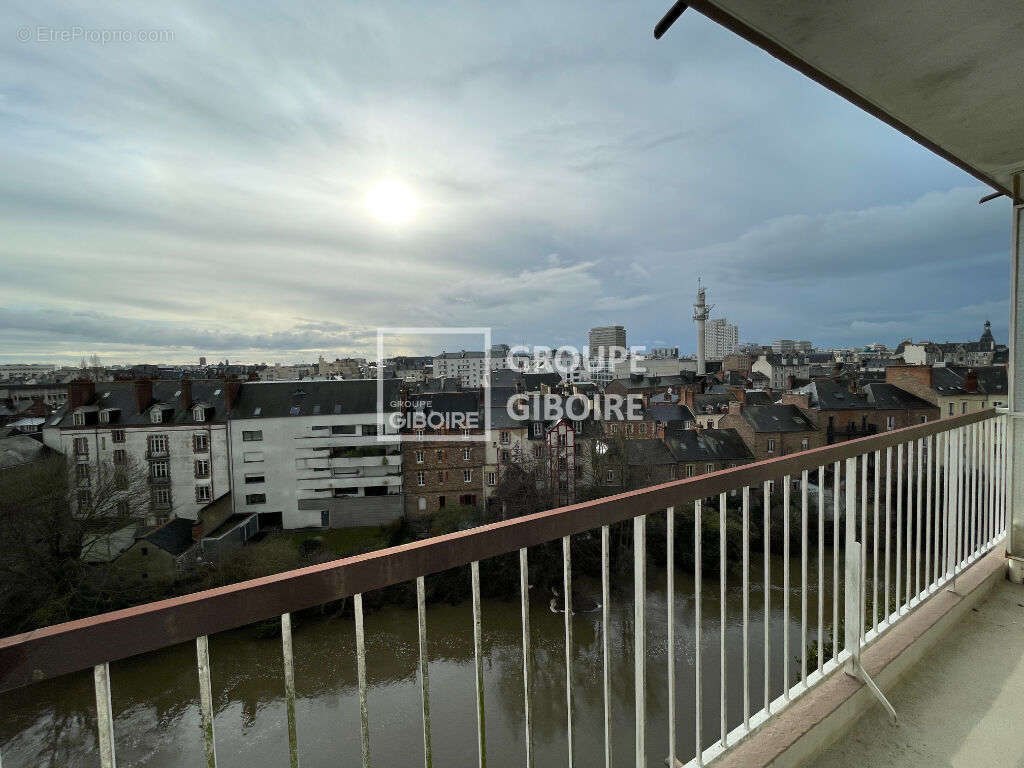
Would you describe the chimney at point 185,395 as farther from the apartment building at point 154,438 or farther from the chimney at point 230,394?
the chimney at point 230,394

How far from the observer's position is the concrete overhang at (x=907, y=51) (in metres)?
1.32

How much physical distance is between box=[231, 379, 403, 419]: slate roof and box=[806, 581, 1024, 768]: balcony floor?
1946 centimetres

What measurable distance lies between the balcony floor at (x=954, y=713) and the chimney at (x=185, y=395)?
72.5 feet

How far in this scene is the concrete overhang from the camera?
1321 millimetres

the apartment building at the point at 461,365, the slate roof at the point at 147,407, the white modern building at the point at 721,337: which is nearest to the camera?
the slate roof at the point at 147,407

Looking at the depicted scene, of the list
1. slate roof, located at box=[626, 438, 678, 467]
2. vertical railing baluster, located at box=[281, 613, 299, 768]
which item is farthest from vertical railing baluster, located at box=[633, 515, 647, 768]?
slate roof, located at box=[626, 438, 678, 467]

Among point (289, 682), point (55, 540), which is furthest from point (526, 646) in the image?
point (55, 540)

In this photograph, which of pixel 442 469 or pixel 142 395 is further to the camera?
pixel 442 469

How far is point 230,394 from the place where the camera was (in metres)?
19.5

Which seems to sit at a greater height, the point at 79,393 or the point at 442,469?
the point at 79,393


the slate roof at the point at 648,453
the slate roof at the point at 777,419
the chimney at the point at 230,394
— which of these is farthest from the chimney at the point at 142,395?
the slate roof at the point at 777,419

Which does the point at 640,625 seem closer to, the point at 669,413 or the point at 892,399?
the point at 669,413

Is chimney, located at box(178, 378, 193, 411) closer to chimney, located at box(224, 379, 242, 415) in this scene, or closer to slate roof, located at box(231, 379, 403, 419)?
slate roof, located at box(231, 379, 403, 419)

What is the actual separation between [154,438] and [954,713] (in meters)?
22.2
